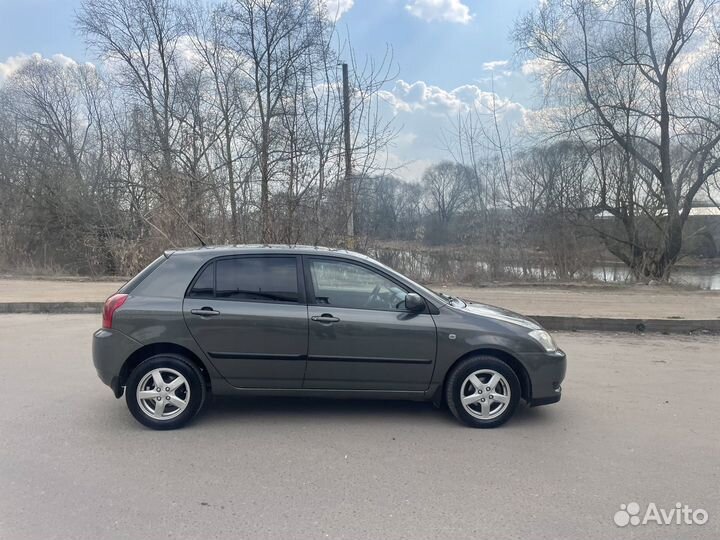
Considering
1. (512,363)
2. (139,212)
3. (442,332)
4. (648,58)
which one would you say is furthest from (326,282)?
(648,58)

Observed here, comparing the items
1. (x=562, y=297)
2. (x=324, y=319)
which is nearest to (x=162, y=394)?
(x=324, y=319)

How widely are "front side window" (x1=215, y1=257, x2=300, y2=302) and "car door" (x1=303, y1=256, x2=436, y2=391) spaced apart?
8.3 inches

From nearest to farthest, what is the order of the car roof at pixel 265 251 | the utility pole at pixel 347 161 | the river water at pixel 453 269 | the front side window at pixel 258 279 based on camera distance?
the front side window at pixel 258 279, the car roof at pixel 265 251, the utility pole at pixel 347 161, the river water at pixel 453 269

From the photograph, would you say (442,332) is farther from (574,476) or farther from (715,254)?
(715,254)

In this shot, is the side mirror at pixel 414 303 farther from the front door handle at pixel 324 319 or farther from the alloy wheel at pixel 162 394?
the alloy wheel at pixel 162 394

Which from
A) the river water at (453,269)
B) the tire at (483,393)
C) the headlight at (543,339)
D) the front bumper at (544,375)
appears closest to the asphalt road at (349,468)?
the tire at (483,393)

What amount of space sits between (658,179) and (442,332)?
1986cm

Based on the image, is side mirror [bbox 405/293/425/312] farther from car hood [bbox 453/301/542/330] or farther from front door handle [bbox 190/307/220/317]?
front door handle [bbox 190/307/220/317]

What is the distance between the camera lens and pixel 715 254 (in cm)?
3356

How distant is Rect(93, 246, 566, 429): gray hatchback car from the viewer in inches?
172

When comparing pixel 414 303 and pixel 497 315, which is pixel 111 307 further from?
pixel 497 315

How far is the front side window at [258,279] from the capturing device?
4.54 meters

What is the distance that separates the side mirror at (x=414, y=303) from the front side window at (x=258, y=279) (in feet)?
3.21

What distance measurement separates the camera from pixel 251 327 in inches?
174
